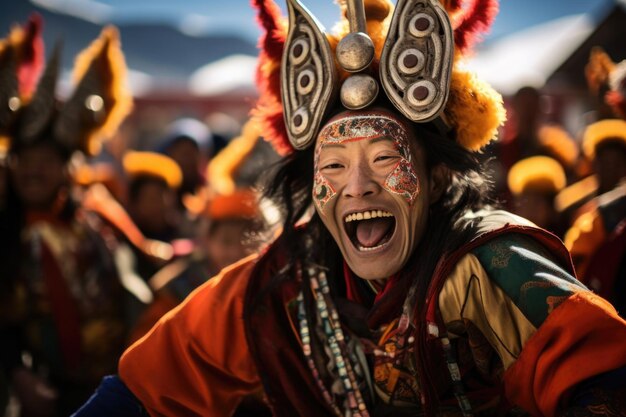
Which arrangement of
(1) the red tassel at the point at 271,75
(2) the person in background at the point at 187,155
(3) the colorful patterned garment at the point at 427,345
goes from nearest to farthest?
(3) the colorful patterned garment at the point at 427,345, (1) the red tassel at the point at 271,75, (2) the person in background at the point at 187,155

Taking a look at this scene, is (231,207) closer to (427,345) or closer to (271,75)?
(271,75)

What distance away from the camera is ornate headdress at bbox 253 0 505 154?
2623 millimetres

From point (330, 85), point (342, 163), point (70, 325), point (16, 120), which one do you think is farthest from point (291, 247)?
point (16, 120)

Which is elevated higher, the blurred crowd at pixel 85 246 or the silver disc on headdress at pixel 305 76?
the silver disc on headdress at pixel 305 76

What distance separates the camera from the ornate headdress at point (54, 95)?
4777 millimetres

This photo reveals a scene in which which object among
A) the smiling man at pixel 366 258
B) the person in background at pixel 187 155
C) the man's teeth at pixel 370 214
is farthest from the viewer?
the person in background at pixel 187 155

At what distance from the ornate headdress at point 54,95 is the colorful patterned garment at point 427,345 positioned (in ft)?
7.95

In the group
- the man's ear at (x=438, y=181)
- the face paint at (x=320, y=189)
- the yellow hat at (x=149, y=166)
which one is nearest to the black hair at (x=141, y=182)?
the yellow hat at (x=149, y=166)

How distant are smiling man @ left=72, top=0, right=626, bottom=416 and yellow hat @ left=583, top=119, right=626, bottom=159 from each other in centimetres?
266

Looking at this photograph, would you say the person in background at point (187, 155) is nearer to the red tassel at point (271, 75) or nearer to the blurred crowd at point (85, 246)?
the blurred crowd at point (85, 246)

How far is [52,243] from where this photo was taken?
4.84m

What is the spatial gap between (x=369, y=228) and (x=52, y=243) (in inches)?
109

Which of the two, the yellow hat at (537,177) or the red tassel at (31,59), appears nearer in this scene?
the red tassel at (31,59)

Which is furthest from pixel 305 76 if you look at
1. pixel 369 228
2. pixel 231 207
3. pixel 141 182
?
pixel 141 182
